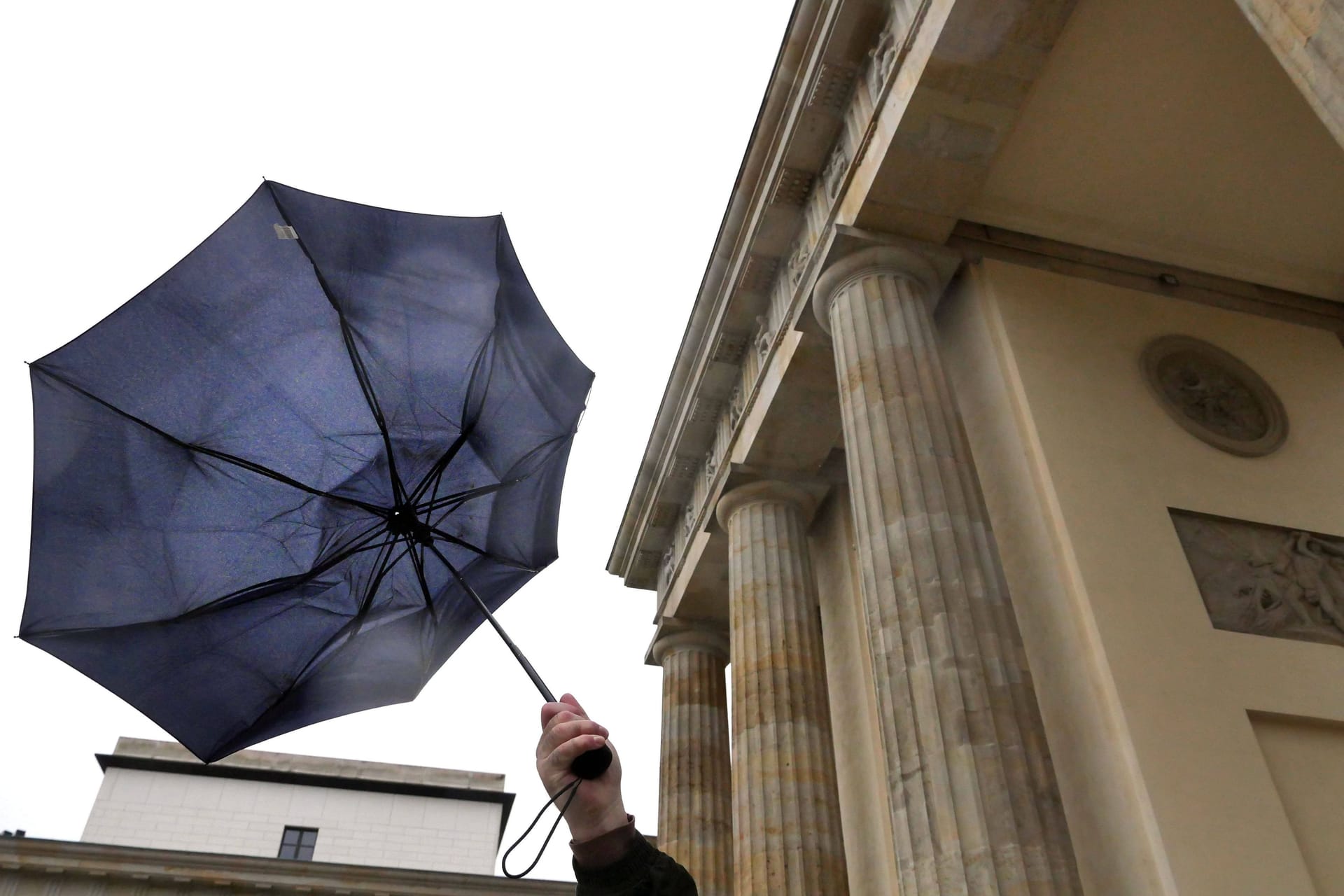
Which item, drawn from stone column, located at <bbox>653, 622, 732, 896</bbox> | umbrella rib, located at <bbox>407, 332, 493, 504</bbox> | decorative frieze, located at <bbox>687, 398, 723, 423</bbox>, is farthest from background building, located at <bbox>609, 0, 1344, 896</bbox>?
umbrella rib, located at <bbox>407, 332, 493, 504</bbox>

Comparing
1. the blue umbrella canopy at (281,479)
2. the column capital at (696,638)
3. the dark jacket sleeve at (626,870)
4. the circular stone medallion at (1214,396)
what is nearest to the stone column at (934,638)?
the circular stone medallion at (1214,396)

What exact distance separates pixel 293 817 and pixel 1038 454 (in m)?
27.9

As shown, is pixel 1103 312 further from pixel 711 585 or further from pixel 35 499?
pixel 35 499

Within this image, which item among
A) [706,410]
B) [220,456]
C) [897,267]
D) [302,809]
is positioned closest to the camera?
[220,456]

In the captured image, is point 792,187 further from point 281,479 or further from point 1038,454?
point 281,479

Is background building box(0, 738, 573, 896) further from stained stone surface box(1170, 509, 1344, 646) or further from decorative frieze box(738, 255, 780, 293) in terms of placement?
stained stone surface box(1170, 509, 1344, 646)

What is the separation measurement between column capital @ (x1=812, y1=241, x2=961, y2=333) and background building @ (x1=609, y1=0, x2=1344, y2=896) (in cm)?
3

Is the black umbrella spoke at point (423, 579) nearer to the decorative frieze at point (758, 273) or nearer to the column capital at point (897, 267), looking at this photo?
the column capital at point (897, 267)

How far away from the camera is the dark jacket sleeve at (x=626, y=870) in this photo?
1.92 m

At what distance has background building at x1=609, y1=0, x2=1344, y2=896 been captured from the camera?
6.52 meters

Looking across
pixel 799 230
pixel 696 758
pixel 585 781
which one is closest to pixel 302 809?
pixel 696 758

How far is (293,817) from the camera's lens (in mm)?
28734

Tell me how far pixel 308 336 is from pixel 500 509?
4.40ft

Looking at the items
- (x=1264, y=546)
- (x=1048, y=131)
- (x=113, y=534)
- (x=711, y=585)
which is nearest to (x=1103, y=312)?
(x=1048, y=131)
